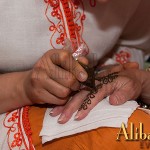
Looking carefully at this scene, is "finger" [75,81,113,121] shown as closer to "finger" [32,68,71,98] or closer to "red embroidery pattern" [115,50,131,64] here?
"finger" [32,68,71,98]

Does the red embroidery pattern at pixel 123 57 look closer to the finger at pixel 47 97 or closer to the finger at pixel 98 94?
the finger at pixel 98 94

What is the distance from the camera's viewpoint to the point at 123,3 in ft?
3.85

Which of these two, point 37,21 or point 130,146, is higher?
point 37,21

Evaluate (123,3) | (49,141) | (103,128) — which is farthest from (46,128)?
(123,3)

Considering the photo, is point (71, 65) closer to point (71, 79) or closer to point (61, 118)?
point (71, 79)

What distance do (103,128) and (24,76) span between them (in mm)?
289

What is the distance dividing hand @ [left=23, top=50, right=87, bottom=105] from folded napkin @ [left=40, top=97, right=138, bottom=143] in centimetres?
7

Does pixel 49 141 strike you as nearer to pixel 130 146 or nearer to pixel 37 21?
pixel 130 146

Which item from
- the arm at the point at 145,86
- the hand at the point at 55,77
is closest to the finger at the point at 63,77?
the hand at the point at 55,77

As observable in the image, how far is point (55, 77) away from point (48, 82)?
0.08ft

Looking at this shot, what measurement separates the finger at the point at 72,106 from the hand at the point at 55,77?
0.02 meters

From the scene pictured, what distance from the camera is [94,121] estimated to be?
2.69 feet

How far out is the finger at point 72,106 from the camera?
2.81ft

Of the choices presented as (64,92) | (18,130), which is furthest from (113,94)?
(18,130)
